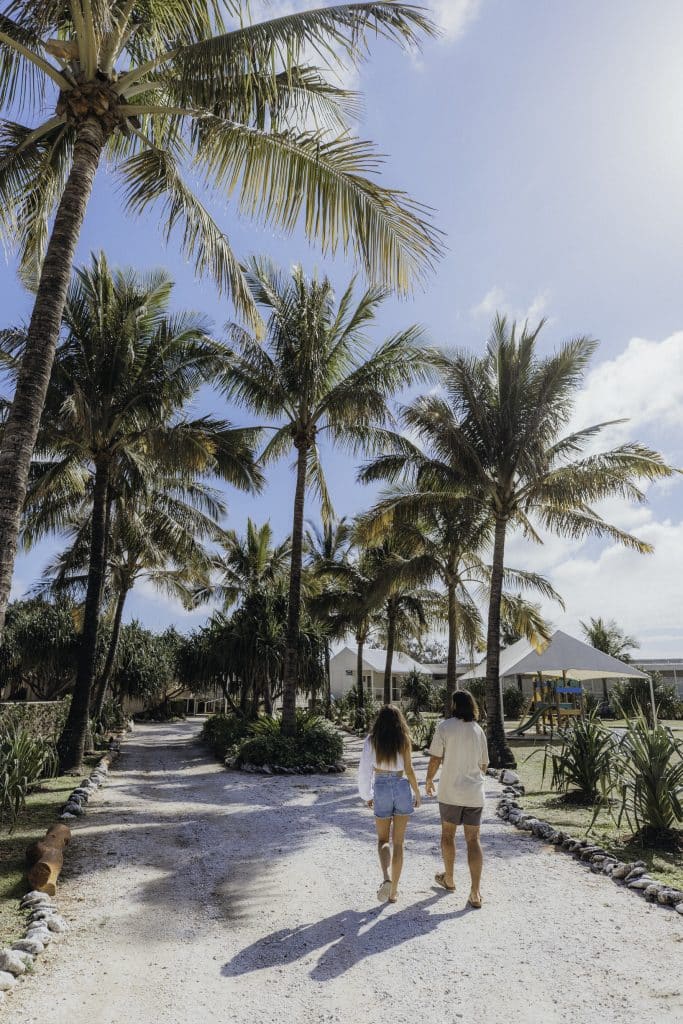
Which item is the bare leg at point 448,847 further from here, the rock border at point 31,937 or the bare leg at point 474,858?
the rock border at point 31,937

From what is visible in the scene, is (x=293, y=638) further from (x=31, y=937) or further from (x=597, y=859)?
(x=31, y=937)

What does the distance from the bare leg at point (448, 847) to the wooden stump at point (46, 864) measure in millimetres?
3097

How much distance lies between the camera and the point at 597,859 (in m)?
6.54

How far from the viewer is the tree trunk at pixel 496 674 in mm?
13672

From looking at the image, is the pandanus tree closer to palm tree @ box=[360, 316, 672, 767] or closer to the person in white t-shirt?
palm tree @ box=[360, 316, 672, 767]

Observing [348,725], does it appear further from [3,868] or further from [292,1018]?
[292,1018]

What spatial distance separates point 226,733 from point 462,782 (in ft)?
39.4

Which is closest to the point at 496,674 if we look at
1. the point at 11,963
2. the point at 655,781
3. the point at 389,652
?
the point at 655,781

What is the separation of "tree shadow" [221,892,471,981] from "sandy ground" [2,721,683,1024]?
17 mm

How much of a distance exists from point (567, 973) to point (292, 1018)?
1.65m

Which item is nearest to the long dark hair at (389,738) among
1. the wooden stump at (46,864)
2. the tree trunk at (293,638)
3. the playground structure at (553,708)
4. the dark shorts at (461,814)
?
the dark shorts at (461,814)

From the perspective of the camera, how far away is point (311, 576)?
24.8 meters

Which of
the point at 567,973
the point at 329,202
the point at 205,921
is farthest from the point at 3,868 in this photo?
the point at 329,202

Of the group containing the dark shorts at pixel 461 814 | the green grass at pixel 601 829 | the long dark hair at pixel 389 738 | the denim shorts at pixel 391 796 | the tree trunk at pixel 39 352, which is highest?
the tree trunk at pixel 39 352
